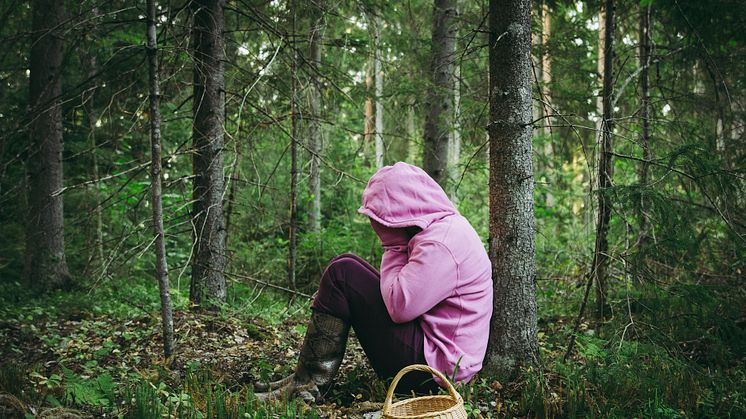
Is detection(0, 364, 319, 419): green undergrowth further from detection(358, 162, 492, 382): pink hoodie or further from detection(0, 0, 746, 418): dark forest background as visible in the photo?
detection(358, 162, 492, 382): pink hoodie

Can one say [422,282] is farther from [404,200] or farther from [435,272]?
[404,200]

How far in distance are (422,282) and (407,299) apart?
0.14 meters

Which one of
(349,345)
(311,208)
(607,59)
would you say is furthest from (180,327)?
(311,208)

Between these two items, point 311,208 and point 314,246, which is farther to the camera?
point 311,208

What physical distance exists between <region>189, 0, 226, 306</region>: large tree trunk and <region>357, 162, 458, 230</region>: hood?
260 cm

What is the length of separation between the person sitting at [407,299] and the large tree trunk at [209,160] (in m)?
2.37

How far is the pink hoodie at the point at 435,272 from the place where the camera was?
339 centimetres

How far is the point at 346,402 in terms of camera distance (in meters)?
3.91

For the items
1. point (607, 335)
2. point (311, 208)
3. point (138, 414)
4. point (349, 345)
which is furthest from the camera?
point (311, 208)

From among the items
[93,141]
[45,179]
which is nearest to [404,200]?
[93,141]

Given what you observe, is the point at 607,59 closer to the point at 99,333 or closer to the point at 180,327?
the point at 180,327

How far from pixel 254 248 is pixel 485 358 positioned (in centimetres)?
638

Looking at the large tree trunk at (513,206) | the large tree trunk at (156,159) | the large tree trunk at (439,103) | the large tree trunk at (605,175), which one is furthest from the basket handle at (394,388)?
the large tree trunk at (439,103)

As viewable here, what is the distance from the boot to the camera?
3793 mm
